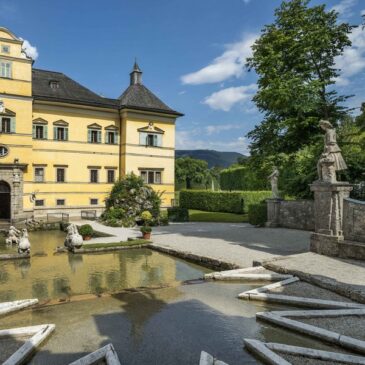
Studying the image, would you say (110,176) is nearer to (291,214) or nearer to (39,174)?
(39,174)

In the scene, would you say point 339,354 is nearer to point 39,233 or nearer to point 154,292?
point 154,292

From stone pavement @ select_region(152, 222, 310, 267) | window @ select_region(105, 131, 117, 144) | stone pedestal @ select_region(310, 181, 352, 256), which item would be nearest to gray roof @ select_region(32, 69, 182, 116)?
window @ select_region(105, 131, 117, 144)

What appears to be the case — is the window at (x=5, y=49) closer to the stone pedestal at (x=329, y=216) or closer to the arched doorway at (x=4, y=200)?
the arched doorway at (x=4, y=200)

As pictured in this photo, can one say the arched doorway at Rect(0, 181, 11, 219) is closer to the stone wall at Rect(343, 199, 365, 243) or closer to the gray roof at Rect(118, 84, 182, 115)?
the gray roof at Rect(118, 84, 182, 115)

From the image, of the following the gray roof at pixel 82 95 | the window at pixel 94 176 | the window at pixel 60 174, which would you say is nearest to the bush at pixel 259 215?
the gray roof at pixel 82 95

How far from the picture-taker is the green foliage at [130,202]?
26686 mm

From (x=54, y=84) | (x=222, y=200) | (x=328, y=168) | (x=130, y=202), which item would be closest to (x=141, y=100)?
(x=54, y=84)

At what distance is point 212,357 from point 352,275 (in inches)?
235

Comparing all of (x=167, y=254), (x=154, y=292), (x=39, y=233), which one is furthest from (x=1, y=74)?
(x=154, y=292)

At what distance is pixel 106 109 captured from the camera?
3253 cm

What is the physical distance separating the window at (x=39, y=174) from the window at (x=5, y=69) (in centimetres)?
780

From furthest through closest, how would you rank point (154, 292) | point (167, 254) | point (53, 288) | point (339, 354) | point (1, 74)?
point (1, 74) < point (167, 254) < point (53, 288) < point (154, 292) < point (339, 354)

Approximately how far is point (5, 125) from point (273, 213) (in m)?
21.9

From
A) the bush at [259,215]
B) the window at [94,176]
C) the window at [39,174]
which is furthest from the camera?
the window at [94,176]
